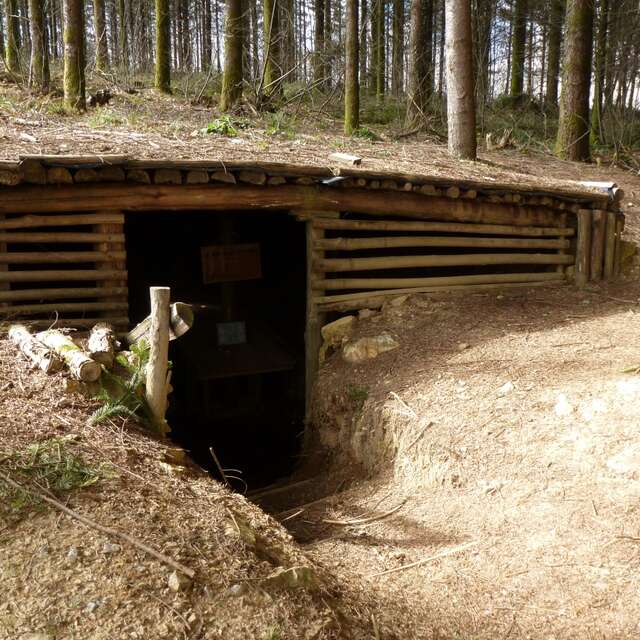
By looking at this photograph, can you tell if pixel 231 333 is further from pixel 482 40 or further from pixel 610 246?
pixel 482 40

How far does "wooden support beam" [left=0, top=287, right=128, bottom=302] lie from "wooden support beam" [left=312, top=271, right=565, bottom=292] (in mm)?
2291

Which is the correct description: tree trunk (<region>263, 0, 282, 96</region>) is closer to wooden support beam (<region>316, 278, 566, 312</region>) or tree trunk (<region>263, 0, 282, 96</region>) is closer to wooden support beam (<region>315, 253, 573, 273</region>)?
wooden support beam (<region>315, 253, 573, 273</region>)

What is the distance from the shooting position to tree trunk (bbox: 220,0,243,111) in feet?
40.4

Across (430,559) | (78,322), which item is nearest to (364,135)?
(78,322)

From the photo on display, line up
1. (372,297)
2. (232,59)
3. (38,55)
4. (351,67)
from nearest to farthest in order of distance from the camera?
(372,297), (351,67), (232,59), (38,55)

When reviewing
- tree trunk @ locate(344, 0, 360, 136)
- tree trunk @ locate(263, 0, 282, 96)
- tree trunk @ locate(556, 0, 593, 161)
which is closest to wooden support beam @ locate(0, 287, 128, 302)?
tree trunk @ locate(344, 0, 360, 136)

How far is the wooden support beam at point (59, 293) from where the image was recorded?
6.45m

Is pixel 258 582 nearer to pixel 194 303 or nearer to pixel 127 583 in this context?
pixel 127 583

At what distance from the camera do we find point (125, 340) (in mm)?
6359

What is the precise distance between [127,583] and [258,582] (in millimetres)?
625

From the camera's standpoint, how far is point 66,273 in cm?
677

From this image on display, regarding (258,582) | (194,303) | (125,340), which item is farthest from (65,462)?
(194,303)

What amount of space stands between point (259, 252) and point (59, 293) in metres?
2.93

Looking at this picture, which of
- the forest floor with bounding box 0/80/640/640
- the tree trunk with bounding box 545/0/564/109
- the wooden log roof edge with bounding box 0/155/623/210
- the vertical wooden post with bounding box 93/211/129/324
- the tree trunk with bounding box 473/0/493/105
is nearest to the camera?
the forest floor with bounding box 0/80/640/640
